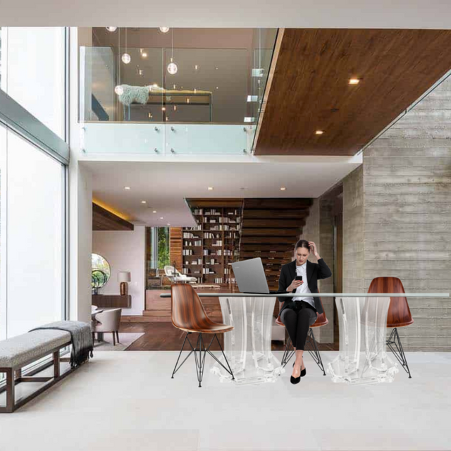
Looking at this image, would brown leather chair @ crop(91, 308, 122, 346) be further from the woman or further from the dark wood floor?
the woman

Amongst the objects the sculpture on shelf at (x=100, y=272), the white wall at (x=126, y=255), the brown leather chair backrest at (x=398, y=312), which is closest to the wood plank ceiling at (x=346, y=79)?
the brown leather chair backrest at (x=398, y=312)

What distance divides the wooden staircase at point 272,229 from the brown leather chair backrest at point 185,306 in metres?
5.36

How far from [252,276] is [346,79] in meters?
1.91

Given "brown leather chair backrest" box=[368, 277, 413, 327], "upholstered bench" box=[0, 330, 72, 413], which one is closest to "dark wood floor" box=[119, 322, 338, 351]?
"brown leather chair backrest" box=[368, 277, 413, 327]

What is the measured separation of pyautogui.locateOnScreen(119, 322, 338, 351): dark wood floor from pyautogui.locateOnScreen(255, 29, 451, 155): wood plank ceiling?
4392 millimetres

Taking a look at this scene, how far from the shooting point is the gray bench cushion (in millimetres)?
3521

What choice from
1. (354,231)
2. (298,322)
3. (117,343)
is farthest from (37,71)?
(117,343)

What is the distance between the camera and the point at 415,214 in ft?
20.8

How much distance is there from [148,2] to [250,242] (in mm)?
8602

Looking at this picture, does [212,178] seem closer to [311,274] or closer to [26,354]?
[311,274]

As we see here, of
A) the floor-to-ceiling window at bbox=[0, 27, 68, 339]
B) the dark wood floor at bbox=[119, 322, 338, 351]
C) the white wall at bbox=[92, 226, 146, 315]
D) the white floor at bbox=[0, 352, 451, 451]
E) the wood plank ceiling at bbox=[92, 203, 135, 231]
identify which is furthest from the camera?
the white wall at bbox=[92, 226, 146, 315]

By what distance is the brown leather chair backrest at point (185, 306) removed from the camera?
4422 millimetres

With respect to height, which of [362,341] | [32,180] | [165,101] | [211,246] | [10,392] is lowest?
[10,392]

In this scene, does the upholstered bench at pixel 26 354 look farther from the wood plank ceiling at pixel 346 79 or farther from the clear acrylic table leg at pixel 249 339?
the wood plank ceiling at pixel 346 79
